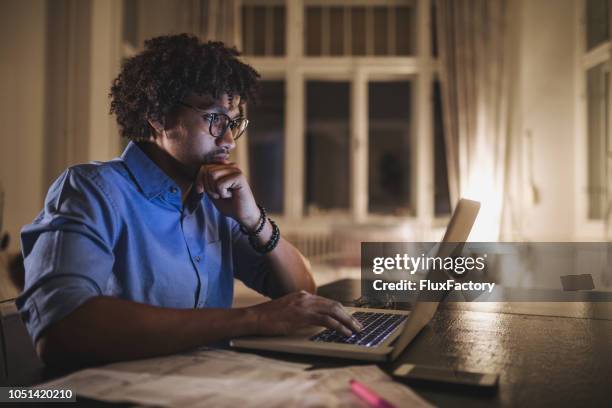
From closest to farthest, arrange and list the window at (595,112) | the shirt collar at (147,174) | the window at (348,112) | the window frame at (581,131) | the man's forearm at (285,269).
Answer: the shirt collar at (147,174) → the man's forearm at (285,269) → the window at (595,112) → the window frame at (581,131) → the window at (348,112)

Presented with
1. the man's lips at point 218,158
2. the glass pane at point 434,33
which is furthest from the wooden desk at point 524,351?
the glass pane at point 434,33

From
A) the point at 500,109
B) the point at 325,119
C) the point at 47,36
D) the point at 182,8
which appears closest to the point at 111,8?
the point at 47,36

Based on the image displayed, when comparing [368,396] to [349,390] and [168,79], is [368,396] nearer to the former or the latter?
[349,390]

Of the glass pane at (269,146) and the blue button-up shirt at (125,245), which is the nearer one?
the blue button-up shirt at (125,245)

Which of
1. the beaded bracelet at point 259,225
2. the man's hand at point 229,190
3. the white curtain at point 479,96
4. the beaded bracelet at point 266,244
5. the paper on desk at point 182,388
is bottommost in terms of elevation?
the paper on desk at point 182,388

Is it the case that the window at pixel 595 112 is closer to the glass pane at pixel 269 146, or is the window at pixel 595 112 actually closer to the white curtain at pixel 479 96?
the white curtain at pixel 479 96

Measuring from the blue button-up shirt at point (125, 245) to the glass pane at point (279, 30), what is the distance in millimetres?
3505

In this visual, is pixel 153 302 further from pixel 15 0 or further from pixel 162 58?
pixel 15 0

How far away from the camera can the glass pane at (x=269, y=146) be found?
4.56 meters

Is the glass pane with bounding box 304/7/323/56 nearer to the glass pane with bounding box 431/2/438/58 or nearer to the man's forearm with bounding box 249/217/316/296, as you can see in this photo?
the glass pane with bounding box 431/2/438/58

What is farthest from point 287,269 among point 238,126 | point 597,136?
point 597,136

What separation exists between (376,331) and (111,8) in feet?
10.4

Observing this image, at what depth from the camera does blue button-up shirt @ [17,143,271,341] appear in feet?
2.60

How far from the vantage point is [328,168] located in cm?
457
